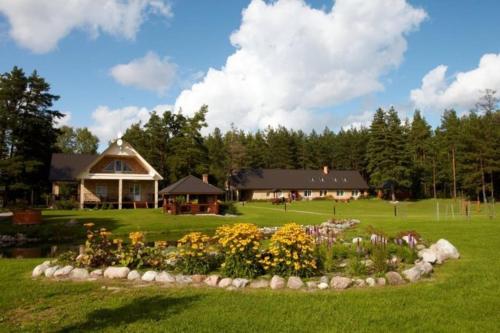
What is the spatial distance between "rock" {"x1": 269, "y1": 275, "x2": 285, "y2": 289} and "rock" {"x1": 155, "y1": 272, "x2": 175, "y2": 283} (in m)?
1.98

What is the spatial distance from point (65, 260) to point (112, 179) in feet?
94.1

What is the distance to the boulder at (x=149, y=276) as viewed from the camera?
27.9 ft

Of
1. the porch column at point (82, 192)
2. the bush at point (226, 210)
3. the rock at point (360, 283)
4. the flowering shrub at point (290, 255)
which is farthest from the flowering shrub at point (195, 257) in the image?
the porch column at point (82, 192)

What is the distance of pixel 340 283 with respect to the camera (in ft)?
25.7

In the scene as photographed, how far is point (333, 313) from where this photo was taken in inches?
246

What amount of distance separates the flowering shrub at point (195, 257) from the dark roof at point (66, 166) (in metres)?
34.9

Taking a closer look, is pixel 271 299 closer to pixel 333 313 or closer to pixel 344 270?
pixel 333 313

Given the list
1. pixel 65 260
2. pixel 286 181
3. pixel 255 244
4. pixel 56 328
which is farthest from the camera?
pixel 286 181

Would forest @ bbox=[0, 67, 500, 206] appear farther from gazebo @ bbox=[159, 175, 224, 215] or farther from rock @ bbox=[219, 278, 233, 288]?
rock @ bbox=[219, 278, 233, 288]

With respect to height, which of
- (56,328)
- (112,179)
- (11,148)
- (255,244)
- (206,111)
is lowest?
(56,328)

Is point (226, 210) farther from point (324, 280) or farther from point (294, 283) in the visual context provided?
point (294, 283)

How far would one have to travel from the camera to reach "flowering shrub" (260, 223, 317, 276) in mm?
8328

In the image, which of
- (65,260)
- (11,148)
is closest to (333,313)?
(65,260)

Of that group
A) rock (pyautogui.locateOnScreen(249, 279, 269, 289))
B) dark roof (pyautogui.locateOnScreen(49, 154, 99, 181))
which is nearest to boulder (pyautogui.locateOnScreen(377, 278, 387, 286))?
rock (pyautogui.locateOnScreen(249, 279, 269, 289))
